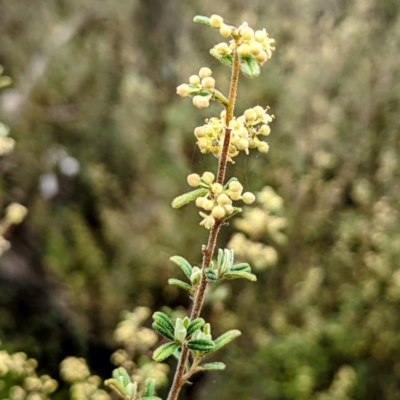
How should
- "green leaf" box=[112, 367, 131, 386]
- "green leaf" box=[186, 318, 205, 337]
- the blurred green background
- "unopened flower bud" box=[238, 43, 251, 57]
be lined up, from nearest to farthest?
"unopened flower bud" box=[238, 43, 251, 57]
"green leaf" box=[186, 318, 205, 337]
"green leaf" box=[112, 367, 131, 386]
the blurred green background

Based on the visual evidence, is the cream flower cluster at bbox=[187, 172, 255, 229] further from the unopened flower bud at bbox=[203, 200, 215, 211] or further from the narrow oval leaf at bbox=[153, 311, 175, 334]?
the narrow oval leaf at bbox=[153, 311, 175, 334]

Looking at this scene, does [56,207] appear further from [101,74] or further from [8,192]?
[101,74]

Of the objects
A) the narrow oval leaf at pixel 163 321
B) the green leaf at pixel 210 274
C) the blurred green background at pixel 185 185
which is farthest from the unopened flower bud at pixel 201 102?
the blurred green background at pixel 185 185

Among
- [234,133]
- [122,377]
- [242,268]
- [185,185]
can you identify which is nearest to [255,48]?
[234,133]

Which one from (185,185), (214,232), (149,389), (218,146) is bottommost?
(149,389)

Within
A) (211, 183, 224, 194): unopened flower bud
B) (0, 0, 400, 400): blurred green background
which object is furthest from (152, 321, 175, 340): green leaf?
(0, 0, 400, 400): blurred green background

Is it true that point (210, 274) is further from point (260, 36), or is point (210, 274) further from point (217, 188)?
point (260, 36)

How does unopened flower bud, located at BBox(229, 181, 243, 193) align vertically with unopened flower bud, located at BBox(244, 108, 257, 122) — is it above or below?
below
